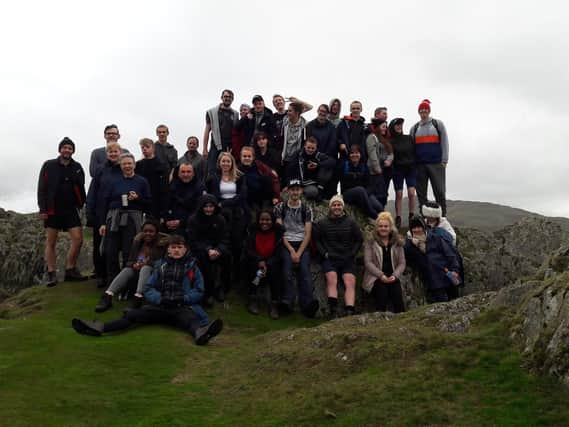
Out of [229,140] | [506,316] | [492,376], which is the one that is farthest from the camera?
[229,140]

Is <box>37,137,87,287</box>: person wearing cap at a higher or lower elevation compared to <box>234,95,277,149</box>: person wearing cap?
lower

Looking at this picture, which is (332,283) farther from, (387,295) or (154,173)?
(154,173)

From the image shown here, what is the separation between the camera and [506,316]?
920cm

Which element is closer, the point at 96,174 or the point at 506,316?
the point at 506,316

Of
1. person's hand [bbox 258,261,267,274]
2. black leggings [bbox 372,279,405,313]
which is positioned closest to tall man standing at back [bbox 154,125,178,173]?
person's hand [bbox 258,261,267,274]

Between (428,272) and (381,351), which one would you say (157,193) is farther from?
(381,351)

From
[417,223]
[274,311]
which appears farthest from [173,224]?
[417,223]

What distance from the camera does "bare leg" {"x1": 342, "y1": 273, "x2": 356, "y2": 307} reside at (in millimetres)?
15406

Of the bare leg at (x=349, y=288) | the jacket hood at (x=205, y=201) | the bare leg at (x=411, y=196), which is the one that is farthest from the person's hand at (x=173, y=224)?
the bare leg at (x=411, y=196)

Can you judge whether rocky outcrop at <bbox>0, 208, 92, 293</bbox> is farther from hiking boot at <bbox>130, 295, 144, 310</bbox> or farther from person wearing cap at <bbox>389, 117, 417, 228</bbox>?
person wearing cap at <bbox>389, 117, 417, 228</bbox>

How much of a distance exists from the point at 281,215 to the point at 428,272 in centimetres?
523

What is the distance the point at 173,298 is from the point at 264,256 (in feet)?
11.9

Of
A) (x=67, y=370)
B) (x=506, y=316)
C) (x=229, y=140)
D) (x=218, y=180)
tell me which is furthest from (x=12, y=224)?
(x=506, y=316)

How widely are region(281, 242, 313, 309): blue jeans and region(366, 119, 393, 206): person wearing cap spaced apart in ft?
18.5
